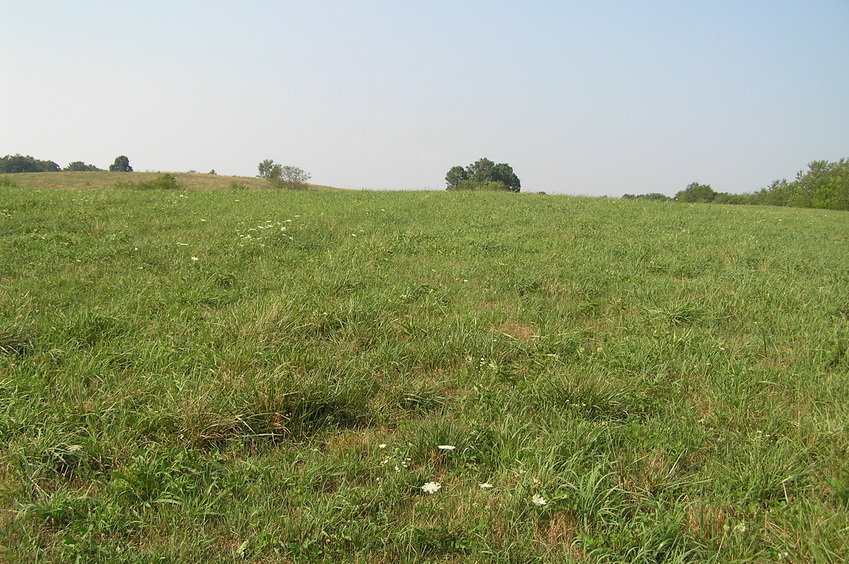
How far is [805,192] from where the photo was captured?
63.0 m

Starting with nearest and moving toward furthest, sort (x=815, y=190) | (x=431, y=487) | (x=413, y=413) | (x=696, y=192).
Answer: (x=431, y=487) < (x=413, y=413) < (x=815, y=190) < (x=696, y=192)

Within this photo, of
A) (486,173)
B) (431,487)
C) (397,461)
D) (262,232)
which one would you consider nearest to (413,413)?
(397,461)

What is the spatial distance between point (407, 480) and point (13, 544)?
1635 mm

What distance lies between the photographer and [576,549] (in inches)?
83.5

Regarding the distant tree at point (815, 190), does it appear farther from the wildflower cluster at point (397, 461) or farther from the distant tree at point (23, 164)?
the distant tree at point (23, 164)

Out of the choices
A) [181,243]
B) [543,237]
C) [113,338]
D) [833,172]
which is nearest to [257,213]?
[181,243]

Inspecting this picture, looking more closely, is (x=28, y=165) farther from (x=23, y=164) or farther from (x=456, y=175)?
(x=456, y=175)

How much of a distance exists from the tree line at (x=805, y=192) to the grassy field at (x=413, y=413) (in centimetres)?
5266

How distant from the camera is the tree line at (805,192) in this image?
53.0 meters

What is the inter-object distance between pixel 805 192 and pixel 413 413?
7686 cm

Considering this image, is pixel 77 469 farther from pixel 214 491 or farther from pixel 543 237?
pixel 543 237

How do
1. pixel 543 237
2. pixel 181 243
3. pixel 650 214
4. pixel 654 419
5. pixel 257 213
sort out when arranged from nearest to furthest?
pixel 654 419, pixel 181 243, pixel 543 237, pixel 257 213, pixel 650 214

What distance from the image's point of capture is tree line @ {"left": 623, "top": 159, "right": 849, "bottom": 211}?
53.0 m

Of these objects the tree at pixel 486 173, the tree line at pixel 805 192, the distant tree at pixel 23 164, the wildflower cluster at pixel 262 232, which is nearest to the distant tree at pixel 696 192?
the tree line at pixel 805 192
